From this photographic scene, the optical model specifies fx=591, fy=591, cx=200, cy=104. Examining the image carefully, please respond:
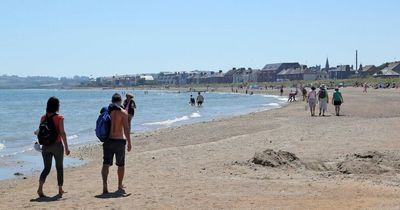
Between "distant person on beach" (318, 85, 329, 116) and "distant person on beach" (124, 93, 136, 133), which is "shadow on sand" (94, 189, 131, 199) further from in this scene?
"distant person on beach" (318, 85, 329, 116)

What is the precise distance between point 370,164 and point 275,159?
1.76 m

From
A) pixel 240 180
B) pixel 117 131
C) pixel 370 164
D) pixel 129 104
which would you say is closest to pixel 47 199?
pixel 117 131

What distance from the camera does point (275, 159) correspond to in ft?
37.0

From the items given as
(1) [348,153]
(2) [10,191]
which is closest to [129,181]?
(2) [10,191]

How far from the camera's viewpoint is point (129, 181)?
1034 cm

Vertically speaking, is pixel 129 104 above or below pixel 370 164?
above

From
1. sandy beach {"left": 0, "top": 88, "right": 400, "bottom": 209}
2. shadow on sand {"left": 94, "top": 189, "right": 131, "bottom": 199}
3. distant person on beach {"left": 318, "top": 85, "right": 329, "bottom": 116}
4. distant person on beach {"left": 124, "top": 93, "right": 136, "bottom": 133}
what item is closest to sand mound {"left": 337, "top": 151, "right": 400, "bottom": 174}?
sandy beach {"left": 0, "top": 88, "right": 400, "bottom": 209}

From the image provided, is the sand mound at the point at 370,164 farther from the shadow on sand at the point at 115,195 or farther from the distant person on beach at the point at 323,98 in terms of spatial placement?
the distant person on beach at the point at 323,98

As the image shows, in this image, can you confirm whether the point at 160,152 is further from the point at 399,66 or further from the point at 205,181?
the point at 399,66

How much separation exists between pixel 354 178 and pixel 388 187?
92 centimetres

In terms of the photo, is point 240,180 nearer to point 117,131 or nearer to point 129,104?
point 117,131

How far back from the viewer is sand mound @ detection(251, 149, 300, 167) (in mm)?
11141

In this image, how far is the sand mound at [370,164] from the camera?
1024 centimetres

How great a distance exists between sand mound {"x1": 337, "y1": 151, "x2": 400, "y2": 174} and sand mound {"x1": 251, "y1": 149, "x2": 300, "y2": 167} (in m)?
0.93
